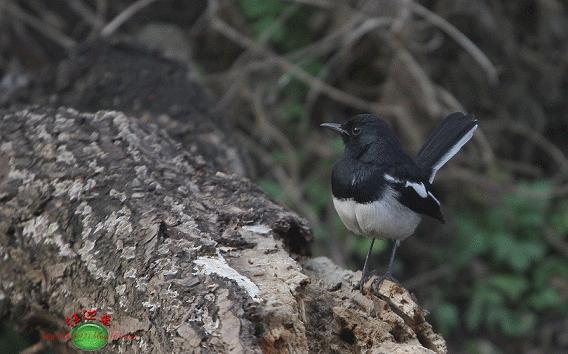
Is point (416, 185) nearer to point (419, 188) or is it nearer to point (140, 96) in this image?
point (419, 188)

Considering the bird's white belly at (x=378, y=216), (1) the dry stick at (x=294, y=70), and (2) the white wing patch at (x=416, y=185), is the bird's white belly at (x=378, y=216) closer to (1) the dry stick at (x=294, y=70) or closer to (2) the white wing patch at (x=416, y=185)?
(2) the white wing patch at (x=416, y=185)

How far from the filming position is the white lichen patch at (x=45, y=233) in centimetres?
315

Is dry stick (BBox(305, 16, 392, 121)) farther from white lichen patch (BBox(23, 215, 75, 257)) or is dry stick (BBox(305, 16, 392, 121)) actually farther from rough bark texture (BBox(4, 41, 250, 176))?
white lichen patch (BBox(23, 215, 75, 257))

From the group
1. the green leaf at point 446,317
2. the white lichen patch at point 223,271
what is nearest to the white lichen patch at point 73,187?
the white lichen patch at point 223,271

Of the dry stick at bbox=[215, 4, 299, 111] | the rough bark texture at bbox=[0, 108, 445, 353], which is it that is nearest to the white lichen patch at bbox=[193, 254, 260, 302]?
the rough bark texture at bbox=[0, 108, 445, 353]

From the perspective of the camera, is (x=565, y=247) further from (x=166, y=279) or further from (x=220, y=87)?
(x=166, y=279)

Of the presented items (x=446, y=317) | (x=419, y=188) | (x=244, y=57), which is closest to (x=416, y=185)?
(x=419, y=188)

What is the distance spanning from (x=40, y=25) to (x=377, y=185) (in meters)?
3.81

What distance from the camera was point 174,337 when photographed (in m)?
2.52

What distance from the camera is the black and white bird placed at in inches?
144

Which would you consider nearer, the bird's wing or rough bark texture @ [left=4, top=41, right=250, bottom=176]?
the bird's wing

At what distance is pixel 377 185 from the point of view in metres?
3.69

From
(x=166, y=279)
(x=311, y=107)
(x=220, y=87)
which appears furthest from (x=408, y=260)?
(x=166, y=279)

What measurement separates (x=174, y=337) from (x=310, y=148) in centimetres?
432
